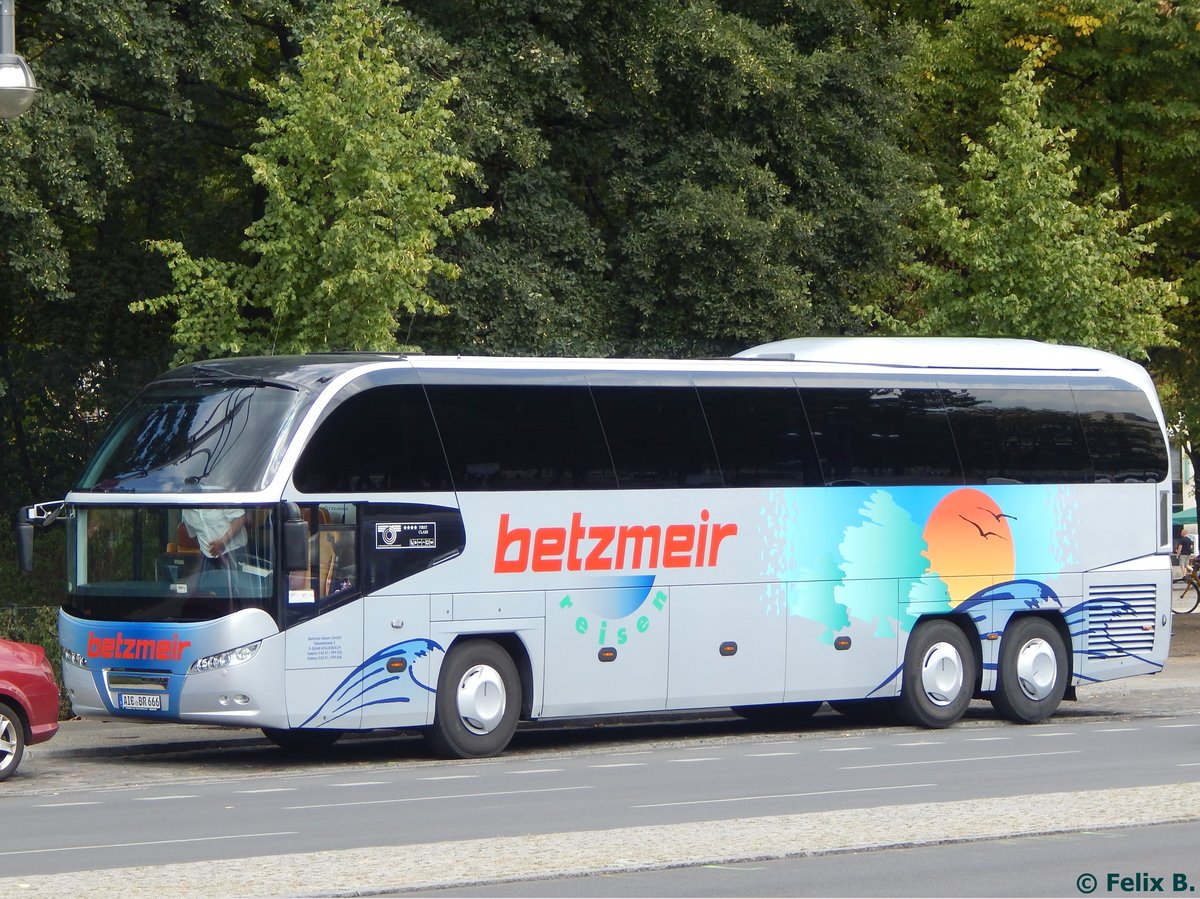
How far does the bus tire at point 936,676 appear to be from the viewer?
68.8 feet

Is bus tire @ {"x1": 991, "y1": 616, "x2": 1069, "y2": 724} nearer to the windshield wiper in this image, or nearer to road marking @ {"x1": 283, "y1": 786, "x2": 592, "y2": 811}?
road marking @ {"x1": 283, "y1": 786, "x2": 592, "y2": 811}

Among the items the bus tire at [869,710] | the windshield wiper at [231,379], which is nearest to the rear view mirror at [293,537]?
the windshield wiper at [231,379]

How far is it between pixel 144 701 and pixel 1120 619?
11150 mm

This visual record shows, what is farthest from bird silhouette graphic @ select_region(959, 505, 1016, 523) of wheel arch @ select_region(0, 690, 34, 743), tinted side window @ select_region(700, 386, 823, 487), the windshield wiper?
wheel arch @ select_region(0, 690, 34, 743)

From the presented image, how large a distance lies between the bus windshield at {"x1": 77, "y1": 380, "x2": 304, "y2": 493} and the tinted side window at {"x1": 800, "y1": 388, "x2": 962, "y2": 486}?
5.83 m

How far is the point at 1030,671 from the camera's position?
71.9 ft

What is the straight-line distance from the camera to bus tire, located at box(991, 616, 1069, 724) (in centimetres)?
2177

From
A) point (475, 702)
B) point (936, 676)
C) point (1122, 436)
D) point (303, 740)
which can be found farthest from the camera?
point (1122, 436)

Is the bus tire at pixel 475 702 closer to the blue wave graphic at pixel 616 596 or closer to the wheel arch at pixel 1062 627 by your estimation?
the blue wave graphic at pixel 616 596

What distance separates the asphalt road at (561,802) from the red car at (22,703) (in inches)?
12.4

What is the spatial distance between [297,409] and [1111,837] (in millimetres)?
8083

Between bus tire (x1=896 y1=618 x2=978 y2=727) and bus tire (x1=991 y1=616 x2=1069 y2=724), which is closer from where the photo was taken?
bus tire (x1=896 y1=618 x2=978 y2=727)

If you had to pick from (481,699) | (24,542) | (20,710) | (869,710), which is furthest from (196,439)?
(869,710)

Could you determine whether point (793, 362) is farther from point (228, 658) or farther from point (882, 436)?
point (228, 658)
